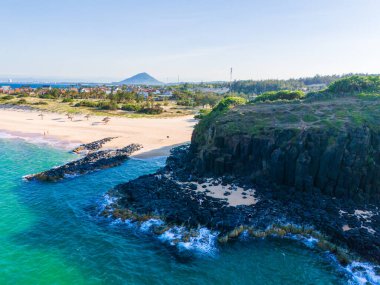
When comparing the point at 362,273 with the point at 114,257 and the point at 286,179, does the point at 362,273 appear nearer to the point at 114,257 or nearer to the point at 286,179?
the point at 286,179

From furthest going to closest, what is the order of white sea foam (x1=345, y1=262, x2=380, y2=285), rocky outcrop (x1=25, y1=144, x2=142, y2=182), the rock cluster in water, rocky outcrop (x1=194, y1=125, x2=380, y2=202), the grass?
rocky outcrop (x1=25, y1=144, x2=142, y2=182) → the grass → rocky outcrop (x1=194, y1=125, x2=380, y2=202) → the rock cluster in water → white sea foam (x1=345, y1=262, x2=380, y2=285)

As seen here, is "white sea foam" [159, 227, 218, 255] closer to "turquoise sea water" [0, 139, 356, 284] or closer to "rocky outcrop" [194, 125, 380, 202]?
"turquoise sea water" [0, 139, 356, 284]

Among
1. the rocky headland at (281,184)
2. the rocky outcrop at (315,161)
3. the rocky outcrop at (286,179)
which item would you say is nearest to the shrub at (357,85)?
the rocky headland at (281,184)

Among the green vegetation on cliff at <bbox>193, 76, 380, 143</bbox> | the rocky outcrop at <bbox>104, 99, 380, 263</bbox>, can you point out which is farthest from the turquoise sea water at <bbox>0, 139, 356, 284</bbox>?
the green vegetation on cliff at <bbox>193, 76, 380, 143</bbox>

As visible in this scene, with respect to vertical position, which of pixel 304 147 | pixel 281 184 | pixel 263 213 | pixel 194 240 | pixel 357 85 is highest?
pixel 357 85

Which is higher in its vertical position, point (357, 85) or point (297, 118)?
point (357, 85)

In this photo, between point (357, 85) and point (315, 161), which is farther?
point (357, 85)

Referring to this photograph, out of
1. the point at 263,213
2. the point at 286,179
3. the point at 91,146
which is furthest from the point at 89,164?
the point at 286,179

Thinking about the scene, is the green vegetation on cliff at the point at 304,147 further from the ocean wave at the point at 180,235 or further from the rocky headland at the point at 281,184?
the ocean wave at the point at 180,235
